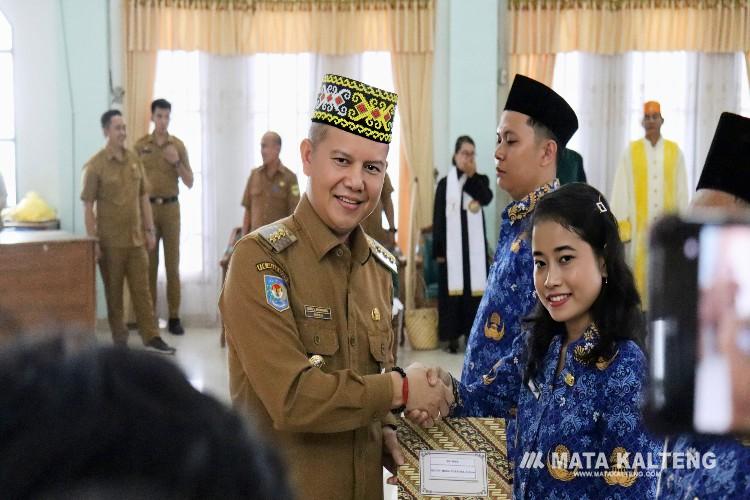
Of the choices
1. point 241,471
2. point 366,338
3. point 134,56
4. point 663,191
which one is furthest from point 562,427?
point 134,56

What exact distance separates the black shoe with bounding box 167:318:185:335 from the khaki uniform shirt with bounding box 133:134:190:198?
108cm

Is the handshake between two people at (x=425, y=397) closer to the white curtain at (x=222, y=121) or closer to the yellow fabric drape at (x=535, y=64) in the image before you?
the white curtain at (x=222, y=121)

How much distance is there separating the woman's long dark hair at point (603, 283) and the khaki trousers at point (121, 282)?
5.37m

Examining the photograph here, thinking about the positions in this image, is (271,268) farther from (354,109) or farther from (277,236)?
(354,109)

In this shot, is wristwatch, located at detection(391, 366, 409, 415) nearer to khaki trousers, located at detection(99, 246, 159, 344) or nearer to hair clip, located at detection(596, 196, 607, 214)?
hair clip, located at detection(596, 196, 607, 214)

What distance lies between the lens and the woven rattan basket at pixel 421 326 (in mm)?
7289

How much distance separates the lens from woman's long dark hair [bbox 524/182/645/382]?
173 centimetres

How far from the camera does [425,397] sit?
1.73m

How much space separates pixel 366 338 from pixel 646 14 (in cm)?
702

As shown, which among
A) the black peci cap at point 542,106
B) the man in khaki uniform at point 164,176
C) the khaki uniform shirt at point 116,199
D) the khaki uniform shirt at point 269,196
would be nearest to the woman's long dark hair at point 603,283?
the black peci cap at point 542,106

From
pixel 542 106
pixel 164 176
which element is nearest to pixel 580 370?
pixel 542 106

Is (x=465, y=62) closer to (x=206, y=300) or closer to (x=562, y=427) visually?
(x=206, y=300)

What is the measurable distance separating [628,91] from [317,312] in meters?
6.99

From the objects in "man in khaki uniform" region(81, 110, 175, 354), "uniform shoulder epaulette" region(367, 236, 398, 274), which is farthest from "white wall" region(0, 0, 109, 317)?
"uniform shoulder epaulette" region(367, 236, 398, 274)
